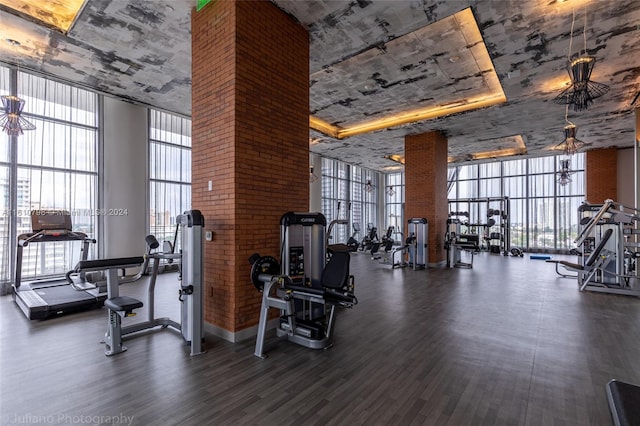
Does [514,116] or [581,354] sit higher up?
[514,116]

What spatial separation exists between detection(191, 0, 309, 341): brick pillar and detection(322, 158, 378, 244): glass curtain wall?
917 centimetres

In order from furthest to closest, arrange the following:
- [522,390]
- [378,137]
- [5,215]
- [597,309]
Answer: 1. [378,137]
2. [5,215]
3. [597,309]
4. [522,390]

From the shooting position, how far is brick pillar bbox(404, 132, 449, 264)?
959 cm

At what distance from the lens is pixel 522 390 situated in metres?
2.57

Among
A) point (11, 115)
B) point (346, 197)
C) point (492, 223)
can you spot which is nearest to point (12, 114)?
point (11, 115)

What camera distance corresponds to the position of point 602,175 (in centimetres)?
1176

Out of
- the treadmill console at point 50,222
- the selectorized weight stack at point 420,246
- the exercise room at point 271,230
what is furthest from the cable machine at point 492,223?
the treadmill console at point 50,222

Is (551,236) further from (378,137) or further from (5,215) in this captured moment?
(5,215)

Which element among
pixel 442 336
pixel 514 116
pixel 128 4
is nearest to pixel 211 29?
pixel 128 4

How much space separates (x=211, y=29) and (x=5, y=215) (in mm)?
5672

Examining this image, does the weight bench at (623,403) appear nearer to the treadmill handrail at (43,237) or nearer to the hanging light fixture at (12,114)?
the treadmill handrail at (43,237)

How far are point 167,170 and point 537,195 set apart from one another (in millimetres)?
15439

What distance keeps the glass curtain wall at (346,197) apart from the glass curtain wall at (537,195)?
5.51 metres

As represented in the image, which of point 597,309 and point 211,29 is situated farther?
point 597,309
